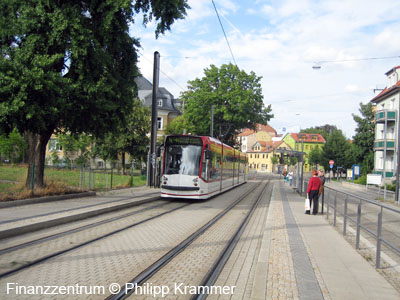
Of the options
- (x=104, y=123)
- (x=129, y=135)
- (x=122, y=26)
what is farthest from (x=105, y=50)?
(x=129, y=135)

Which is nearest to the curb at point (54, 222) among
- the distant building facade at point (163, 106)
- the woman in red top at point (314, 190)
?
the woman in red top at point (314, 190)

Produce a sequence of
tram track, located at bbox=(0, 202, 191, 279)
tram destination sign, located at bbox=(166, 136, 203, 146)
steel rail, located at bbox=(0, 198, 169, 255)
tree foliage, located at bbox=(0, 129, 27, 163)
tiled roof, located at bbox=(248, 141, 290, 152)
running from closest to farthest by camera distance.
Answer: tram track, located at bbox=(0, 202, 191, 279)
steel rail, located at bbox=(0, 198, 169, 255)
tram destination sign, located at bbox=(166, 136, 203, 146)
tree foliage, located at bbox=(0, 129, 27, 163)
tiled roof, located at bbox=(248, 141, 290, 152)

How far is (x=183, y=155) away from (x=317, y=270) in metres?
12.1

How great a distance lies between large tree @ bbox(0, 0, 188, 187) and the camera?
13188 millimetres

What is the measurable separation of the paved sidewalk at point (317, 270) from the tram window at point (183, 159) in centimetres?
827

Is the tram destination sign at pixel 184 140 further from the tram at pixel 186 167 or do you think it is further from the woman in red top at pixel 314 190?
the woman in red top at pixel 314 190

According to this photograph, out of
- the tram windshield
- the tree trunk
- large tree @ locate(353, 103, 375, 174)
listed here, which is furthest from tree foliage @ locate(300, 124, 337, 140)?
the tree trunk

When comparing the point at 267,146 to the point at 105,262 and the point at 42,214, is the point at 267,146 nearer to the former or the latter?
the point at 42,214

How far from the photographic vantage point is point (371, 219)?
7641mm

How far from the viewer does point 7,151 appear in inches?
1695

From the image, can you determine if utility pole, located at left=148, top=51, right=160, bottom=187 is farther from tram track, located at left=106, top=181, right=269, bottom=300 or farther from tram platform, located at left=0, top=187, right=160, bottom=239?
tram track, located at left=106, top=181, right=269, bottom=300

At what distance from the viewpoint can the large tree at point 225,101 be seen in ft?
149

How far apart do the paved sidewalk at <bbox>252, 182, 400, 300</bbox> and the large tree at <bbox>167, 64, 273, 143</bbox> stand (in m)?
36.3

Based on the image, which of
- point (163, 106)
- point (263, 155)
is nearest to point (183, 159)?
point (163, 106)
